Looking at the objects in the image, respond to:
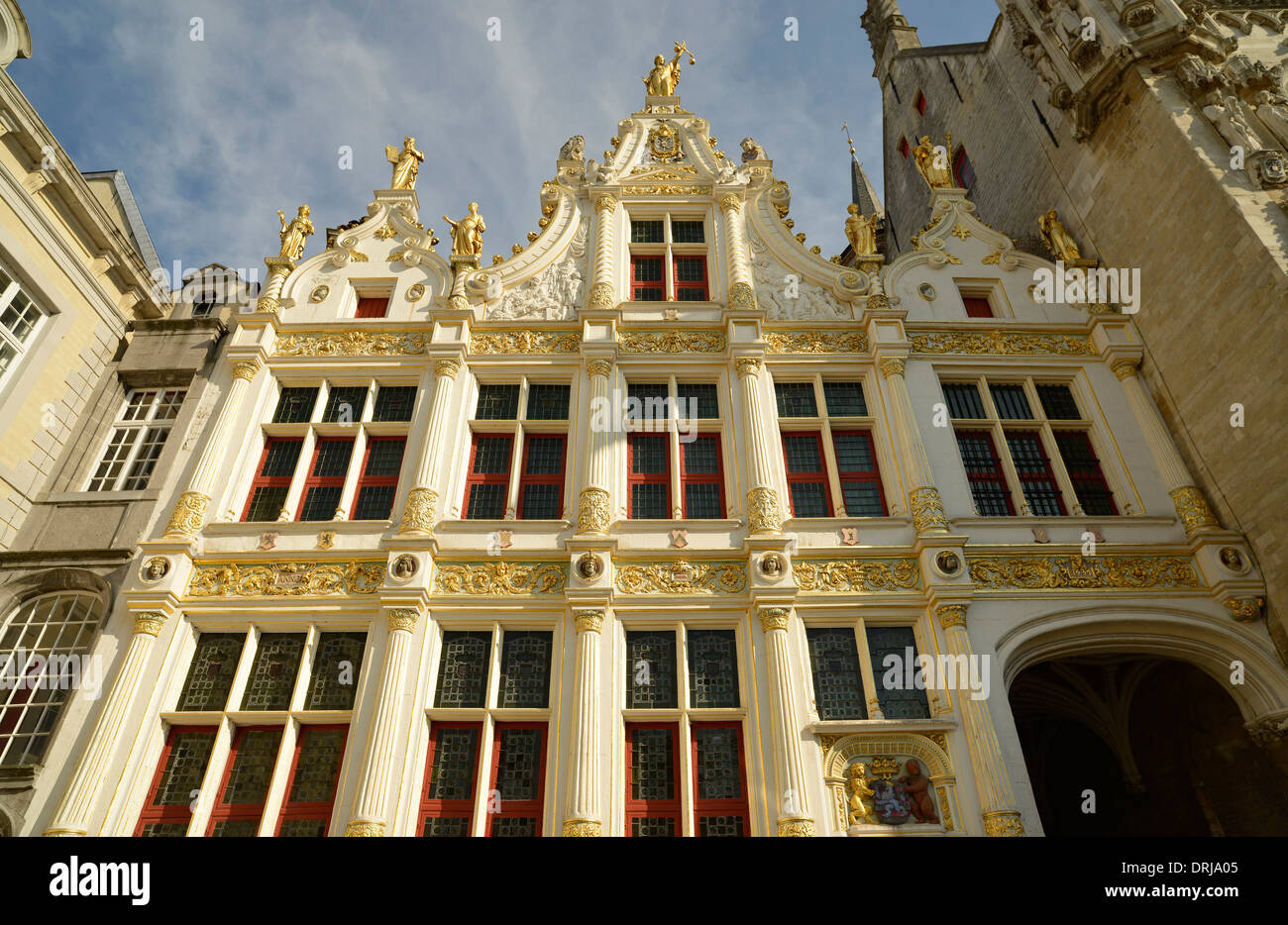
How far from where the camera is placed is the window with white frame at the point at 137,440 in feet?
44.6

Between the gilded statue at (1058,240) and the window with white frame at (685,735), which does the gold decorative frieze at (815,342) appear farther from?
the window with white frame at (685,735)

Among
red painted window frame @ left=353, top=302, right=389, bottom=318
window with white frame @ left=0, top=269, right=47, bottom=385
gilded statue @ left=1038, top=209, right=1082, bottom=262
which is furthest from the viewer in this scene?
red painted window frame @ left=353, top=302, right=389, bottom=318

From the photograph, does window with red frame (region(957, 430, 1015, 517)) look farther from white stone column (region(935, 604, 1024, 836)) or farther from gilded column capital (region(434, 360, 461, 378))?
gilded column capital (region(434, 360, 461, 378))

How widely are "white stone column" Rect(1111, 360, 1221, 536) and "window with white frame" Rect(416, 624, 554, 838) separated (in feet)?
32.1

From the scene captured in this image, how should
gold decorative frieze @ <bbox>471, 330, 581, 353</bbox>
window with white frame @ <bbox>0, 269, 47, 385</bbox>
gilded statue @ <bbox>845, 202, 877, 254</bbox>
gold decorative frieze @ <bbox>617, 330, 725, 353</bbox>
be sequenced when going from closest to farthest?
window with white frame @ <bbox>0, 269, 47, 385</bbox> < gold decorative frieze @ <bbox>617, 330, 725, 353</bbox> < gold decorative frieze @ <bbox>471, 330, 581, 353</bbox> < gilded statue @ <bbox>845, 202, 877, 254</bbox>

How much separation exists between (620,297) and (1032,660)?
9.37 m

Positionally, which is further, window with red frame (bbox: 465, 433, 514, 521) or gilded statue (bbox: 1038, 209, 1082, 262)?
gilded statue (bbox: 1038, 209, 1082, 262)

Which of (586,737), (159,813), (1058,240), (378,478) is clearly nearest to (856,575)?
(586,737)

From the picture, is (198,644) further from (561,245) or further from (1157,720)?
(1157,720)

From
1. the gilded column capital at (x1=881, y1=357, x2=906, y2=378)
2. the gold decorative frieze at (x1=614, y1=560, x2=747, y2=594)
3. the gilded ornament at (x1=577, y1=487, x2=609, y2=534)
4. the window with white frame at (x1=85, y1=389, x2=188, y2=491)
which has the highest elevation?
the gilded column capital at (x1=881, y1=357, x2=906, y2=378)

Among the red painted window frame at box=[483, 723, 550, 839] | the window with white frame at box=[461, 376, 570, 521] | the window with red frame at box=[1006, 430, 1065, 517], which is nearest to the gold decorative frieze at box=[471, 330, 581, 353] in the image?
the window with white frame at box=[461, 376, 570, 521]

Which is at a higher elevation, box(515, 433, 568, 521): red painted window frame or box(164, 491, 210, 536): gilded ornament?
box(515, 433, 568, 521): red painted window frame

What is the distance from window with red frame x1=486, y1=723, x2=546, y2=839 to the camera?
34.0 ft

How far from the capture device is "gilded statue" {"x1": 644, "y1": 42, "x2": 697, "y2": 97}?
19766mm
